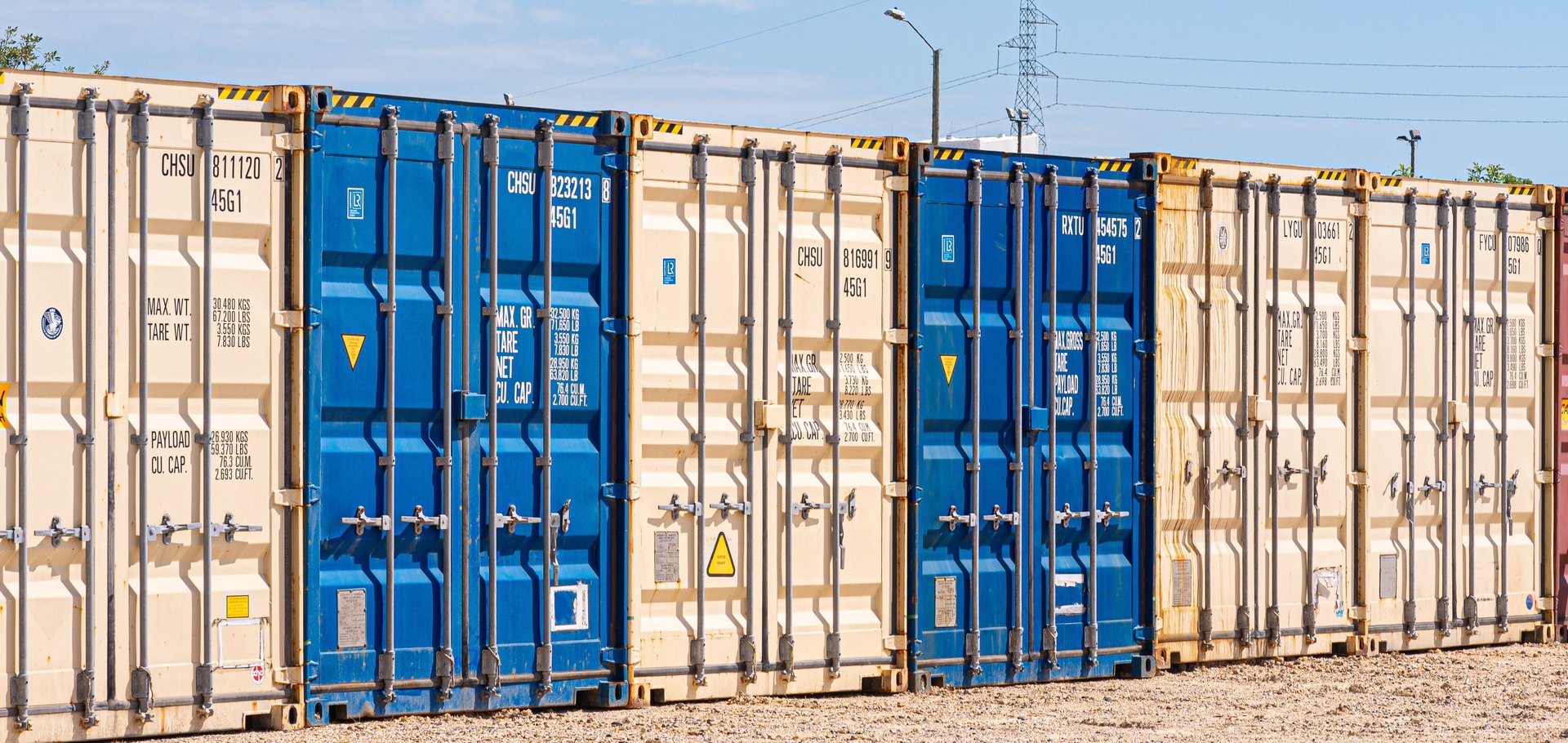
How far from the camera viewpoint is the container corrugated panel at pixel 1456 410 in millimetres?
13289

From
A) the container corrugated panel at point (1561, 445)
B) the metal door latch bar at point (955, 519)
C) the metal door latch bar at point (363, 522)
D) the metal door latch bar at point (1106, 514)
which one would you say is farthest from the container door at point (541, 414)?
the container corrugated panel at point (1561, 445)

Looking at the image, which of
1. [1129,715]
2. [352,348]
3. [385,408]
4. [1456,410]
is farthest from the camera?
[1456,410]

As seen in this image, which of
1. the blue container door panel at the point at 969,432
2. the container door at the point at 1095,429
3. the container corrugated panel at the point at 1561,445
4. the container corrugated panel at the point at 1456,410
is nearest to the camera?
the blue container door panel at the point at 969,432

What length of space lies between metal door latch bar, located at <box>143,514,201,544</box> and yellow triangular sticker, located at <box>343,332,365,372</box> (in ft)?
3.61

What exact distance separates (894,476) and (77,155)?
16.1ft

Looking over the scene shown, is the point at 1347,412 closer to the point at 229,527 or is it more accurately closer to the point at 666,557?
the point at 666,557

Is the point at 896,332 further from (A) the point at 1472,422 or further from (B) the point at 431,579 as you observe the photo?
(A) the point at 1472,422

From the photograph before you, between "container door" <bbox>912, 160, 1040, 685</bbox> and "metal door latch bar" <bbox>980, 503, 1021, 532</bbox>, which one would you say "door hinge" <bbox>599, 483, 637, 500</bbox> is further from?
"metal door latch bar" <bbox>980, 503, 1021, 532</bbox>

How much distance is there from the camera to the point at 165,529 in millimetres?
9125

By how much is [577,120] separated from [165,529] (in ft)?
10.0

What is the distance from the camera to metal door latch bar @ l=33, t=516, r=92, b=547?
348 inches

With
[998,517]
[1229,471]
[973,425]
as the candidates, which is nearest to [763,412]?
[973,425]

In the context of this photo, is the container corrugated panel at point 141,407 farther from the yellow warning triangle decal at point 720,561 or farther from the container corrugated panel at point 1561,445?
the container corrugated panel at point 1561,445

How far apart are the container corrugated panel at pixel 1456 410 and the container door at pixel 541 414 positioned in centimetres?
582
